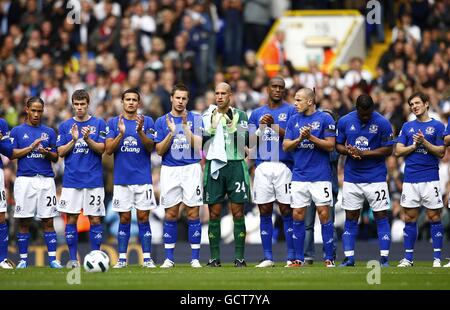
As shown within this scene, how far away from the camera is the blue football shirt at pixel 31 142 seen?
67.5 ft

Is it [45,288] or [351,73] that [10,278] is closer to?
[45,288]

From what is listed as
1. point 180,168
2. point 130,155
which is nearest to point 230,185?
point 180,168

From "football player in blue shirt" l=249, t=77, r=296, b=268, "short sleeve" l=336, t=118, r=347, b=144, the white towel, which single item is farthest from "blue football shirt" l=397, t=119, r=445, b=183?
the white towel

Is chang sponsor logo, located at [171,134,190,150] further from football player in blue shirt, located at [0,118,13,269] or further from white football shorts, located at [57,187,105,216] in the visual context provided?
football player in blue shirt, located at [0,118,13,269]

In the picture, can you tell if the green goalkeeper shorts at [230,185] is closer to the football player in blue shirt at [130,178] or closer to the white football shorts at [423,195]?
the football player in blue shirt at [130,178]

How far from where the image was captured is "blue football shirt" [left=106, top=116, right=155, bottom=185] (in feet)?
66.7

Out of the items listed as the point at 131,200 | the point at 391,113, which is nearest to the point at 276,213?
the point at 391,113

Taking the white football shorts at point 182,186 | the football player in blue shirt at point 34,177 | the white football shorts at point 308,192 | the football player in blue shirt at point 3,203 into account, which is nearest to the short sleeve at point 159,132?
the white football shorts at point 182,186

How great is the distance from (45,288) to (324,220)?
16.8ft

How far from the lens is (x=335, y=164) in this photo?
2125 centimetres

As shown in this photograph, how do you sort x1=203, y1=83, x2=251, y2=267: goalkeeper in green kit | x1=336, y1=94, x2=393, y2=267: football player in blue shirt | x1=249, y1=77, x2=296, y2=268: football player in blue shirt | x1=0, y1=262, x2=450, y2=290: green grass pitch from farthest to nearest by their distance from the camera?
x1=249, y1=77, x2=296, y2=268: football player in blue shirt, x1=203, y1=83, x2=251, y2=267: goalkeeper in green kit, x1=336, y1=94, x2=393, y2=267: football player in blue shirt, x1=0, y1=262, x2=450, y2=290: green grass pitch

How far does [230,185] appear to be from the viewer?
65.6ft

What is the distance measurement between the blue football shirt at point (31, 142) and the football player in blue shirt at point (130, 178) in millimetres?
1066

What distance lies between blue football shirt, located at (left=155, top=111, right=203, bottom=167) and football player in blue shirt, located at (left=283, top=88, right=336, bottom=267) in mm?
1489
